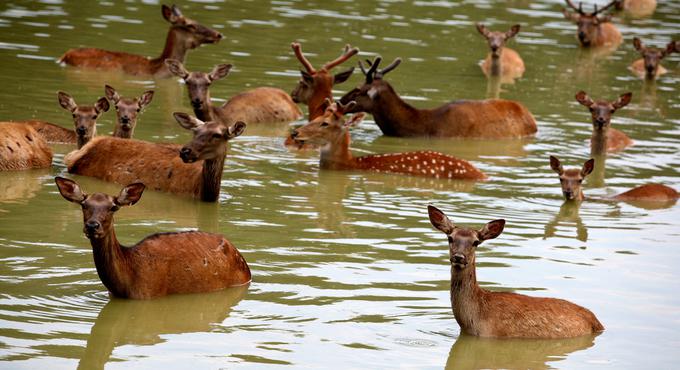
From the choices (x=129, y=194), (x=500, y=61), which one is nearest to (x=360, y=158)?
(x=129, y=194)

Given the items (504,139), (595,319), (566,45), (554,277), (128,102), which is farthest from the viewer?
(566,45)

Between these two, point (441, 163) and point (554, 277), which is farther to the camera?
point (441, 163)

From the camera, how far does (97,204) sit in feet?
28.0

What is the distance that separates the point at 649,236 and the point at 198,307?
14.4 ft

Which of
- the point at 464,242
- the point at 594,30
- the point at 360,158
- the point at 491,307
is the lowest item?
the point at 360,158

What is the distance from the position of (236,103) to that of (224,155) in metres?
4.26

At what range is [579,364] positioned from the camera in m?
8.27

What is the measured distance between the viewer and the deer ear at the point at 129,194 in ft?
28.4

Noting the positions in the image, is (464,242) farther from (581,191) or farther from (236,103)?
(236,103)

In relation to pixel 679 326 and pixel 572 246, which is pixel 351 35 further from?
pixel 679 326

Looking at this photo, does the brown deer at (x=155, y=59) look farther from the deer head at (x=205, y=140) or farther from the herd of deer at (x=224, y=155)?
the deer head at (x=205, y=140)

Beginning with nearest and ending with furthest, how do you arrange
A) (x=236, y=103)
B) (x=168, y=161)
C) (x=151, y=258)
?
(x=151, y=258)
(x=168, y=161)
(x=236, y=103)

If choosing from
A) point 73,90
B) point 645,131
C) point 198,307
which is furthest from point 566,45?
point 198,307

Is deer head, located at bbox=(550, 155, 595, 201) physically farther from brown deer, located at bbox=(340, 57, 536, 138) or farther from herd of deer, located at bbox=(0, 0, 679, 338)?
brown deer, located at bbox=(340, 57, 536, 138)
